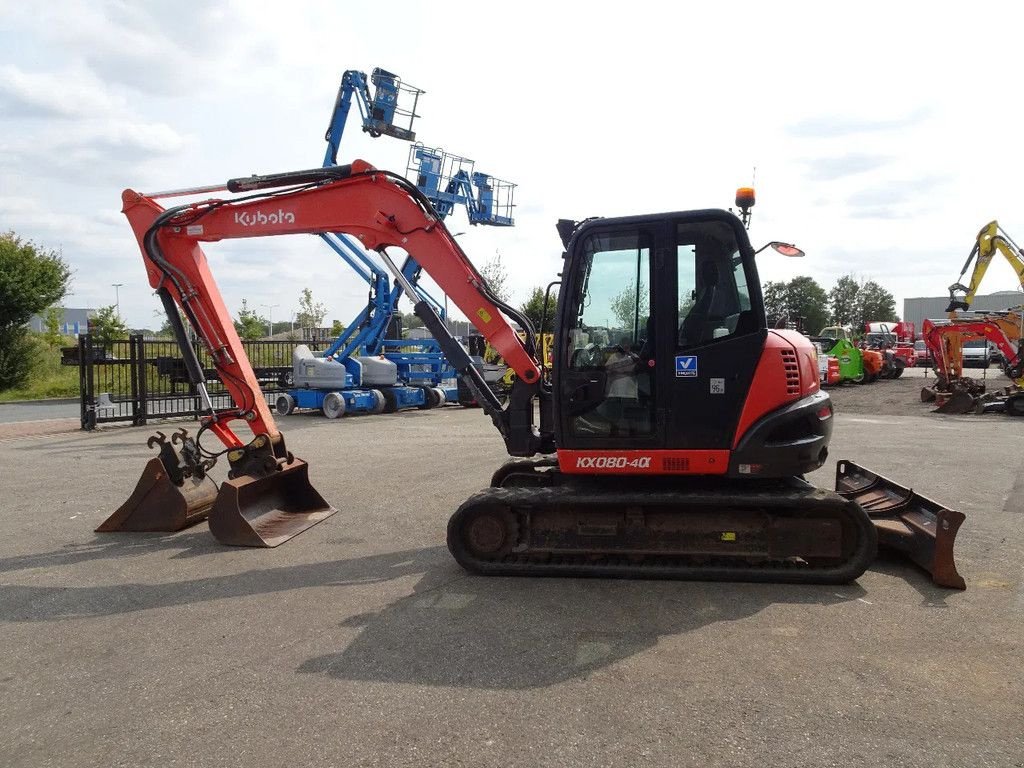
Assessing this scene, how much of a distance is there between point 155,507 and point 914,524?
22.5 ft

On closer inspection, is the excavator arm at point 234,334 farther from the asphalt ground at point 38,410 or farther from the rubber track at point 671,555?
the asphalt ground at point 38,410

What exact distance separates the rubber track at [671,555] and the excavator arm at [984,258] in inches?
735

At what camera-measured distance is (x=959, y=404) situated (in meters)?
19.3

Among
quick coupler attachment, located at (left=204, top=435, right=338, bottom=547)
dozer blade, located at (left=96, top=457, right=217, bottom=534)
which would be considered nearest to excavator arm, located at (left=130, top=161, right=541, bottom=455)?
quick coupler attachment, located at (left=204, top=435, right=338, bottom=547)

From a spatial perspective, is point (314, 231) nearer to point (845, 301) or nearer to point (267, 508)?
point (267, 508)

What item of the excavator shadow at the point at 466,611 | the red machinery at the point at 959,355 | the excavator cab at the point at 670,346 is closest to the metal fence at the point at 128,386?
the excavator shadow at the point at 466,611

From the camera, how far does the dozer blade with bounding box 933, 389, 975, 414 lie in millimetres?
19250

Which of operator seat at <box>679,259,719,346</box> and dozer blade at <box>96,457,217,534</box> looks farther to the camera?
dozer blade at <box>96,457,217,534</box>

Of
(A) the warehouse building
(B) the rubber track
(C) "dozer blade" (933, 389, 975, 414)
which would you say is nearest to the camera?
(B) the rubber track

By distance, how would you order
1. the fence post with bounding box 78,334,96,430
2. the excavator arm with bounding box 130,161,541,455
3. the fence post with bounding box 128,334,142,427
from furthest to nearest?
the fence post with bounding box 128,334,142,427 < the fence post with bounding box 78,334,96,430 < the excavator arm with bounding box 130,161,541,455

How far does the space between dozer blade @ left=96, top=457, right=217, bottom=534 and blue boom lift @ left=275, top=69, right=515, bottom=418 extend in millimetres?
10013

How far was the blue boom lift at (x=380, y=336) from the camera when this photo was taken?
1870 cm

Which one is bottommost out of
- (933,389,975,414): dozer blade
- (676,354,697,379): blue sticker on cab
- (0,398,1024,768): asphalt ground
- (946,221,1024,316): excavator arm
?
(0,398,1024,768): asphalt ground

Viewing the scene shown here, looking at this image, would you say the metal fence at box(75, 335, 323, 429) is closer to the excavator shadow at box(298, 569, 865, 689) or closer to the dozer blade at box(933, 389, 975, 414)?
the excavator shadow at box(298, 569, 865, 689)
